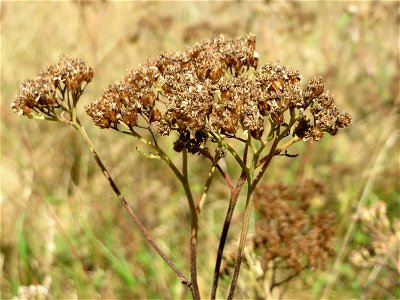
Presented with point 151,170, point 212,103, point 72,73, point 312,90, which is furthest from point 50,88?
point 151,170

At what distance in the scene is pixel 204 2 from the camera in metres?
8.55

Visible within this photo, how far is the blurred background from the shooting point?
4023mm

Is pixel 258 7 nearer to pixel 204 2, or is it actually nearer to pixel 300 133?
pixel 204 2

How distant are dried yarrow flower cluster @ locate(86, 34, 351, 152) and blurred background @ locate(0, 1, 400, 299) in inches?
64.2

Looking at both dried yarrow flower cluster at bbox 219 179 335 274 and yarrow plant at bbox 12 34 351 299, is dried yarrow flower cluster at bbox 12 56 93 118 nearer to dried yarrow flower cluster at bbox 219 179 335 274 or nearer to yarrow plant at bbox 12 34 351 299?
yarrow plant at bbox 12 34 351 299

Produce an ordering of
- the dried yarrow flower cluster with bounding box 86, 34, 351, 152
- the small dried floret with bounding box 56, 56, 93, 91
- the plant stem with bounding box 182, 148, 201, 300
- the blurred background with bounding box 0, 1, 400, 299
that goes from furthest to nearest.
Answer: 1. the blurred background with bounding box 0, 1, 400, 299
2. the small dried floret with bounding box 56, 56, 93, 91
3. the plant stem with bounding box 182, 148, 201, 300
4. the dried yarrow flower cluster with bounding box 86, 34, 351, 152

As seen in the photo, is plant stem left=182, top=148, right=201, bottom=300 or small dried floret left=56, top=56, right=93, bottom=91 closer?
plant stem left=182, top=148, right=201, bottom=300

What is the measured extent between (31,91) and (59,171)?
10.7 ft

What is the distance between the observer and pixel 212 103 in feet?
6.99

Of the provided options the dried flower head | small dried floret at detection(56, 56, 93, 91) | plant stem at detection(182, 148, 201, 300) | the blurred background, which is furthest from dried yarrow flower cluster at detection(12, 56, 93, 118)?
the blurred background

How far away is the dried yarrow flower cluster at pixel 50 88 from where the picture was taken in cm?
234

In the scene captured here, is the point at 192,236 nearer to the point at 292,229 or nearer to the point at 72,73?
the point at 72,73

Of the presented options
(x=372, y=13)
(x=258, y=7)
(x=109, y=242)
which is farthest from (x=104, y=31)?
(x=109, y=242)

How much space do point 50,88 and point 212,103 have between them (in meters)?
0.70
